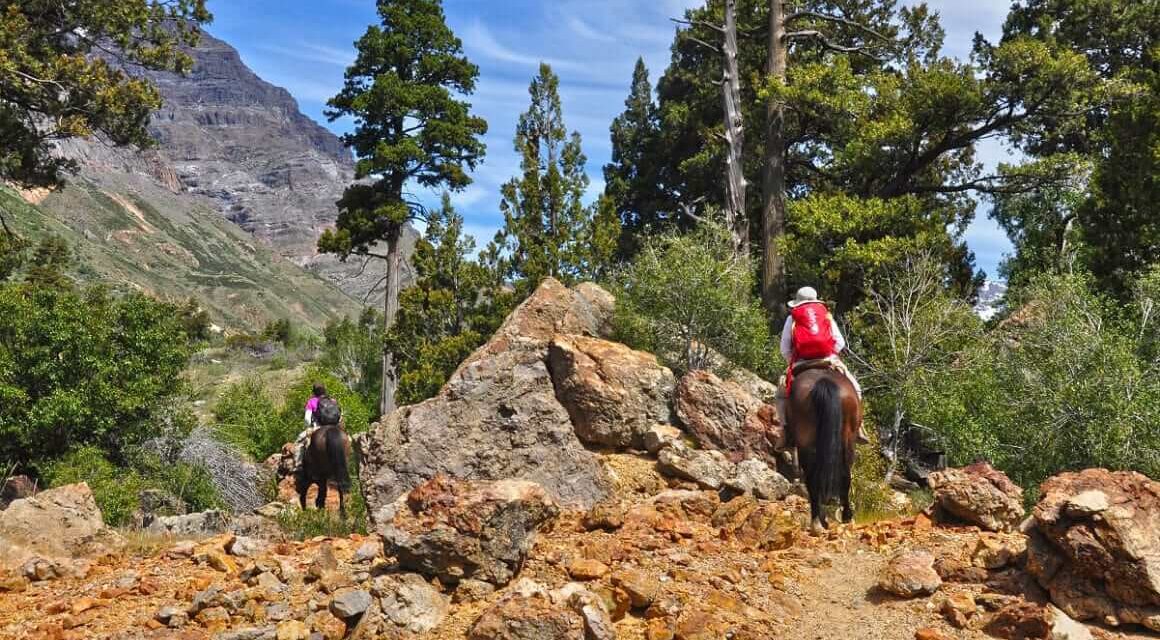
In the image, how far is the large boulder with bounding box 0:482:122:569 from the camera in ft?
26.3

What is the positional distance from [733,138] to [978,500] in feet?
47.9

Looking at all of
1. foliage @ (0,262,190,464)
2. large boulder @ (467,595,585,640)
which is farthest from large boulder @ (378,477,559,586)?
foliage @ (0,262,190,464)

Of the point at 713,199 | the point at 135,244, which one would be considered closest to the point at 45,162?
the point at 713,199

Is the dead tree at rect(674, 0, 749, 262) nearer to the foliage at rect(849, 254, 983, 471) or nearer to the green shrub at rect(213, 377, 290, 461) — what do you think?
the foliage at rect(849, 254, 983, 471)

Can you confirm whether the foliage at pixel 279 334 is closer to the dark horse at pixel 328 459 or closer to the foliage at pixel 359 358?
the foliage at pixel 359 358

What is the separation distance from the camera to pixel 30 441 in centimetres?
1605

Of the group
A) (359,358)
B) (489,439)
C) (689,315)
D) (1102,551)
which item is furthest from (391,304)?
(1102,551)

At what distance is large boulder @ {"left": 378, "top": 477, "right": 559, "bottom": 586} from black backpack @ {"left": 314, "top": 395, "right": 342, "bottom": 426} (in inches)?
310

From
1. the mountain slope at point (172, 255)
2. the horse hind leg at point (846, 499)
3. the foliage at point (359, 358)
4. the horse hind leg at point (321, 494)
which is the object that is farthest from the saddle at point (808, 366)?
the mountain slope at point (172, 255)

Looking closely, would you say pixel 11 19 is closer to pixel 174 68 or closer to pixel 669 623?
pixel 174 68

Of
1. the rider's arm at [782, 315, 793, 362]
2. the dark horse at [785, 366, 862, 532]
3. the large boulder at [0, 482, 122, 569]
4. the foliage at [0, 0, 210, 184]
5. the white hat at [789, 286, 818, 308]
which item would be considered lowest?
the large boulder at [0, 482, 122, 569]

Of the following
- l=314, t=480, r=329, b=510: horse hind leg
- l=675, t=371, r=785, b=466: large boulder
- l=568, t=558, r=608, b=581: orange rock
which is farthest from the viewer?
l=314, t=480, r=329, b=510: horse hind leg

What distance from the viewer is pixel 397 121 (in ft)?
89.3

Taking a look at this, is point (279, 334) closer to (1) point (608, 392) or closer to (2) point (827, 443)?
(1) point (608, 392)
